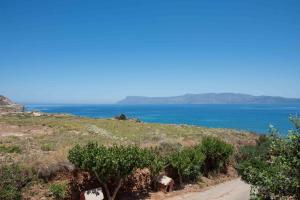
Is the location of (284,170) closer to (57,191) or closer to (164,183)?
(57,191)

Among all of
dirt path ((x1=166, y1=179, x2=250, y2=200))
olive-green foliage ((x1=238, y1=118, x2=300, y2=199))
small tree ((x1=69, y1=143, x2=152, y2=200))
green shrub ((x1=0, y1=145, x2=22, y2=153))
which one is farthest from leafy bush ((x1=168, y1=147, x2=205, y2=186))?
olive-green foliage ((x1=238, y1=118, x2=300, y2=199))

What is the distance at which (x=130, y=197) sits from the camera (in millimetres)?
27297

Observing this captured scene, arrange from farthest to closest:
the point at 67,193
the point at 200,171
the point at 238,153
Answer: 1. the point at 238,153
2. the point at 200,171
3. the point at 67,193

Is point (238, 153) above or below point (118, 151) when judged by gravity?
below

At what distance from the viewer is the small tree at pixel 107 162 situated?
77.9 feet

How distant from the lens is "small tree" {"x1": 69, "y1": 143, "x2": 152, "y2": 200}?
23.8m

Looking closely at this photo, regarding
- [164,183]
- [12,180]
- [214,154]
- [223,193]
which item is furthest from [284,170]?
[214,154]

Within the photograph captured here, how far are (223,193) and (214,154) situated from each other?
620cm

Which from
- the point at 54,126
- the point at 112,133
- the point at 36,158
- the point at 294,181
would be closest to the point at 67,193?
the point at 36,158

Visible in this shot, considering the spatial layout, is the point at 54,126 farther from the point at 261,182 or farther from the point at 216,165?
the point at 261,182

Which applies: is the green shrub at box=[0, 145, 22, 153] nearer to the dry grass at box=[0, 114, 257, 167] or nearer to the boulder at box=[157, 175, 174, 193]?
the dry grass at box=[0, 114, 257, 167]

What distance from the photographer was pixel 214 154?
35.1m

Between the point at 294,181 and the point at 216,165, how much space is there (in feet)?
83.7

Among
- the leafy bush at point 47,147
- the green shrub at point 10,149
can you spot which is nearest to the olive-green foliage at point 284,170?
the leafy bush at point 47,147
